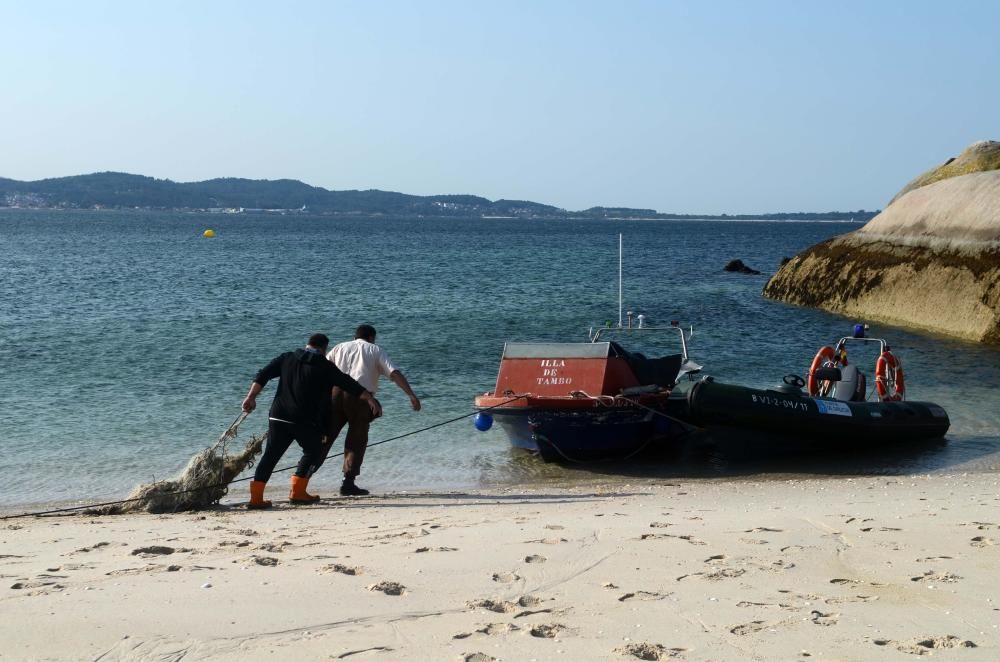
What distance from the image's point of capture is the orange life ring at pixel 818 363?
1447cm

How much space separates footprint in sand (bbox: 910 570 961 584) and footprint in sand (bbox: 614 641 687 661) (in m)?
1.89

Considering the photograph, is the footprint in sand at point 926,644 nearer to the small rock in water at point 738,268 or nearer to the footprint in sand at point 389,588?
the footprint in sand at point 389,588

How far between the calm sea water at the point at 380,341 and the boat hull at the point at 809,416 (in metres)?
0.29

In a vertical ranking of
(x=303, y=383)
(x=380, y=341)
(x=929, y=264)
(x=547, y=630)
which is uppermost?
(x=929, y=264)

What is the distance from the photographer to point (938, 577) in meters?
6.25

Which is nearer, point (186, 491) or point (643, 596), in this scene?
point (643, 596)

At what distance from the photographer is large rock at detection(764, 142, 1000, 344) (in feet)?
85.5

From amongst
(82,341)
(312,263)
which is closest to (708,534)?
(82,341)

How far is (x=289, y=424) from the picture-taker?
912cm

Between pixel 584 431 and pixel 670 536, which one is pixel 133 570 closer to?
pixel 670 536

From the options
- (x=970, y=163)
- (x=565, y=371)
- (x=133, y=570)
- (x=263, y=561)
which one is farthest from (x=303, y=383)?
(x=970, y=163)

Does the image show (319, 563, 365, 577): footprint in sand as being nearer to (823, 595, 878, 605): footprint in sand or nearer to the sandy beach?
the sandy beach

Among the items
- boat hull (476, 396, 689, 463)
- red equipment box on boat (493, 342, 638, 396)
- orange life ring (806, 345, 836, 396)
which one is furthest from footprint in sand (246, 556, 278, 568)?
orange life ring (806, 345, 836, 396)

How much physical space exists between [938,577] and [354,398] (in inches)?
209
